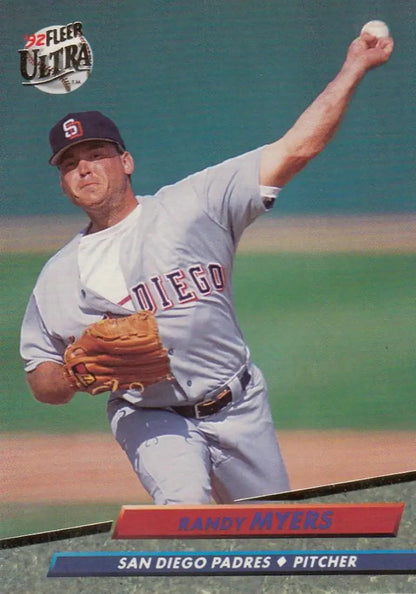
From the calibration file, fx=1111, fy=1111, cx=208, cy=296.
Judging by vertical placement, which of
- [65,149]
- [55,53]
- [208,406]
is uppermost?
[55,53]

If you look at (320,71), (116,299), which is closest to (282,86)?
(320,71)

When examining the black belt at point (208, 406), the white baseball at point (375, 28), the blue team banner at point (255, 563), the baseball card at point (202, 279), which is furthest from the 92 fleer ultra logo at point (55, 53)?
the blue team banner at point (255, 563)

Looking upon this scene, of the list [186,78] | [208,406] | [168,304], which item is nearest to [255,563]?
[208,406]

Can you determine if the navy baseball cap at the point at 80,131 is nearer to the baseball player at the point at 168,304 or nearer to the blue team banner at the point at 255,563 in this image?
the baseball player at the point at 168,304

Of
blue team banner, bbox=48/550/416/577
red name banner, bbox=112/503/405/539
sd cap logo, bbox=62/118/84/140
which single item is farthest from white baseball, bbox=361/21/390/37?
blue team banner, bbox=48/550/416/577

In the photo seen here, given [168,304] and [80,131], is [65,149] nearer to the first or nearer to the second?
[80,131]

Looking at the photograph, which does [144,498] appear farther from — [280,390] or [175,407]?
[280,390]
